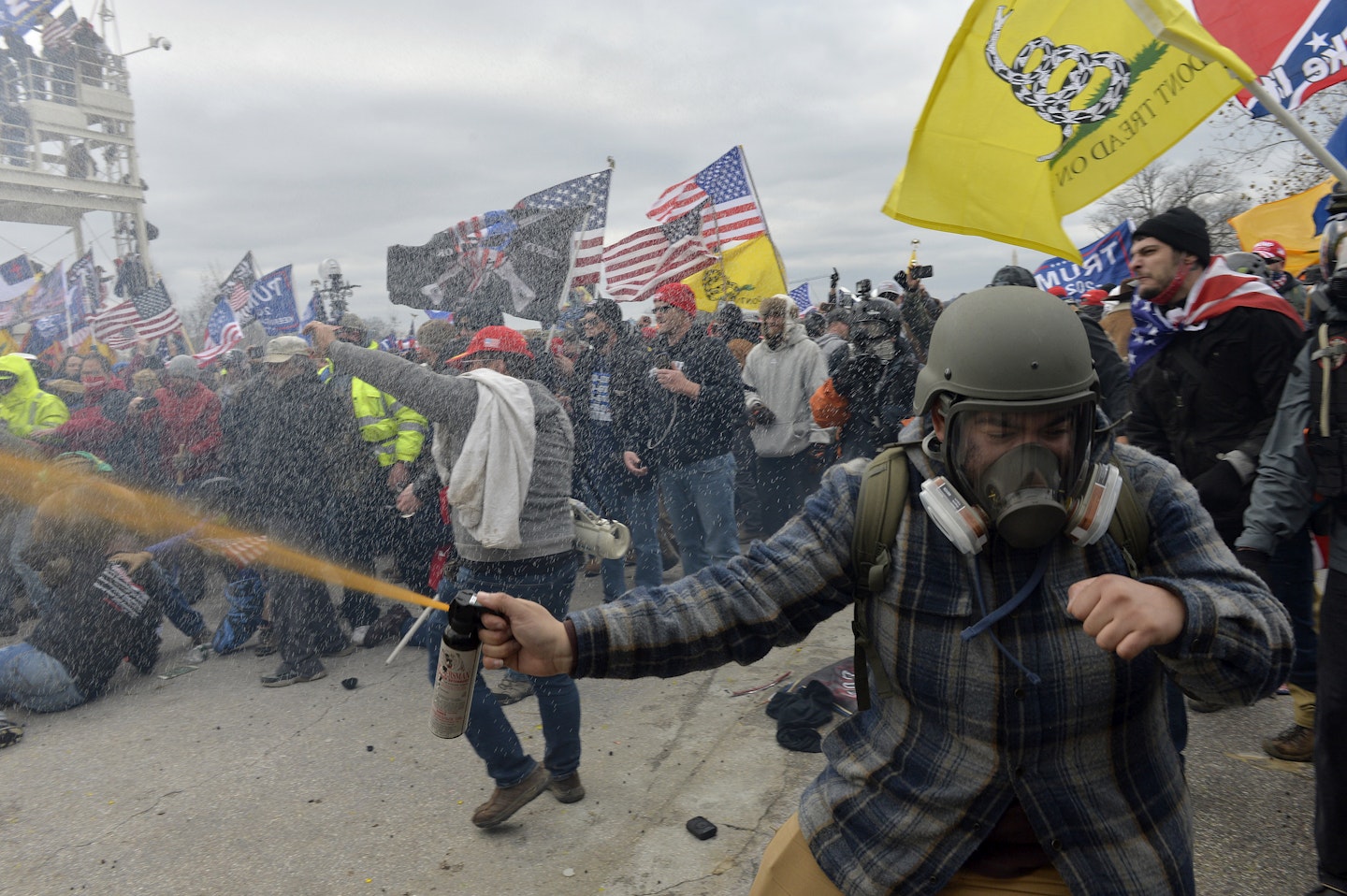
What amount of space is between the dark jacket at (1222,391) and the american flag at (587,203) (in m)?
5.71

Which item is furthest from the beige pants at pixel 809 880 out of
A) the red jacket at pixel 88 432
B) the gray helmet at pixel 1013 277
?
the red jacket at pixel 88 432

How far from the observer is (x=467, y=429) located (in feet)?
13.6

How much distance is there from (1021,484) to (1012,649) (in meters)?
0.31

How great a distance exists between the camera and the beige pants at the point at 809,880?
1.62 m

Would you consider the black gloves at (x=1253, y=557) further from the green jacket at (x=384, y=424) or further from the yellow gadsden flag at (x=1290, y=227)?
the yellow gadsden flag at (x=1290, y=227)

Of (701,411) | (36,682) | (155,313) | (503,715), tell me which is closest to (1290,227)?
(701,411)

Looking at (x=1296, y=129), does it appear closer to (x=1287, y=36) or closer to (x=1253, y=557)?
(x=1253, y=557)

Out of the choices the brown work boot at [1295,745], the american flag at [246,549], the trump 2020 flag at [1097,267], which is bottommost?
the brown work boot at [1295,745]

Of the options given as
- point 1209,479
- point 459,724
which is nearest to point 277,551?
point 459,724

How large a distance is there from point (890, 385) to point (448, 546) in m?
3.32

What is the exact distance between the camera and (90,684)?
570 cm

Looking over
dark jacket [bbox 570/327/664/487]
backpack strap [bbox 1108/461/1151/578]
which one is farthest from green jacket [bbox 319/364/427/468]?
backpack strap [bbox 1108/461/1151/578]

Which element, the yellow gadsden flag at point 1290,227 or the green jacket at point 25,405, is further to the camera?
the yellow gadsden flag at point 1290,227

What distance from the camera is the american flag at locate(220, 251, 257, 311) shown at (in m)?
16.6
